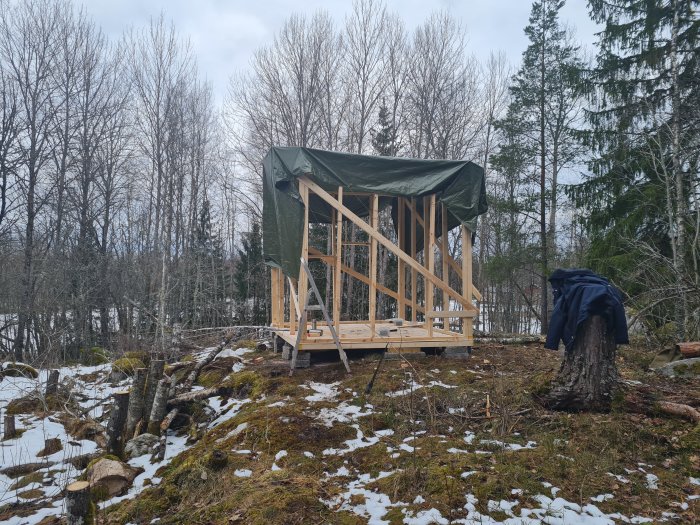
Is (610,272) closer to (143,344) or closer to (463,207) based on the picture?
(463,207)

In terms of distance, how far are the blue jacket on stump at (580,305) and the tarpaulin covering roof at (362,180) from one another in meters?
2.35

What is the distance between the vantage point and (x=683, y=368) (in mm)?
5418

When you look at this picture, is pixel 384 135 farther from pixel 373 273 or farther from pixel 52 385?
pixel 52 385

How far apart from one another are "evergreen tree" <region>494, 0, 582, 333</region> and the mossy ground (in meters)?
10.3

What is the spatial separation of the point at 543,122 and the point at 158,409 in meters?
15.4

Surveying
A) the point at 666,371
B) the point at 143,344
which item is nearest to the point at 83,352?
the point at 143,344

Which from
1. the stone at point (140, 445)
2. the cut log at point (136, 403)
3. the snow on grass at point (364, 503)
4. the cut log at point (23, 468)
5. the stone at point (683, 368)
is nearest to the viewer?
the snow on grass at point (364, 503)

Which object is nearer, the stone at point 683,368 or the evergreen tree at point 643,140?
the stone at point 683,368

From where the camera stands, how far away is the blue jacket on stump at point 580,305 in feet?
13.1

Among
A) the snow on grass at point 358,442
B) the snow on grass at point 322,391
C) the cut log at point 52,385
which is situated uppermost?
the snow on grass at point 322,391

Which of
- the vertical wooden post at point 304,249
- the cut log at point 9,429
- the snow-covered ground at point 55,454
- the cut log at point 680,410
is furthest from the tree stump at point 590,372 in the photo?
the cut log at point 9,429

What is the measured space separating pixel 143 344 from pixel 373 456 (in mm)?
10391

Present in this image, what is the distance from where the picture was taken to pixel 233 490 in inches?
126

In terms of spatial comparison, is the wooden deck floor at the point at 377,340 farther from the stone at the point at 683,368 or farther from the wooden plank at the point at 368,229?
the stone at the point at 683,368
